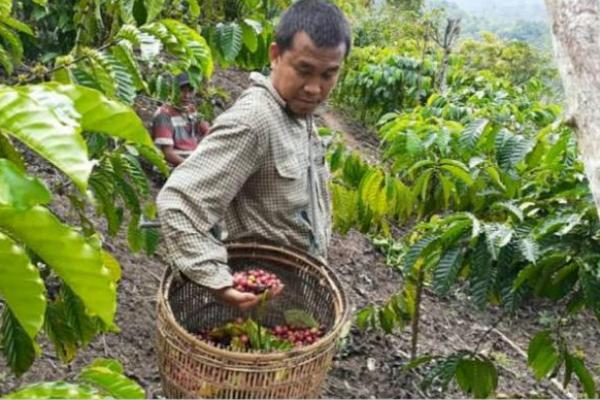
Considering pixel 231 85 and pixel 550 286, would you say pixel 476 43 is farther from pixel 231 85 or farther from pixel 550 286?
pixel 550 286

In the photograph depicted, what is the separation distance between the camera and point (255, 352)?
5.12 ft

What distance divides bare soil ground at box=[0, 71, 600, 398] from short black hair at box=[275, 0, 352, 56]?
1.35 meters

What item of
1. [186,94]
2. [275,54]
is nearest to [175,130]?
[186,94]

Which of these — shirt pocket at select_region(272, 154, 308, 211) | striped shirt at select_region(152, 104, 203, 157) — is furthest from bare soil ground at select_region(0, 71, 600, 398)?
shirt pocket at select_region(272, 154, 308, 211)

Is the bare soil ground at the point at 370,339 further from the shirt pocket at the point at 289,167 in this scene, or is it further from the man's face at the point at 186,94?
the shirt pocket at the point at 289,167

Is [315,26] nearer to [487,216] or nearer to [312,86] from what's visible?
[312,86]

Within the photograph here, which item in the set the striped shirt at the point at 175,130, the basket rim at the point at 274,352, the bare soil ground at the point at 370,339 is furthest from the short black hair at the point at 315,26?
the striped shirt at the point at 175,130

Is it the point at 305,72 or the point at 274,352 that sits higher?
the point at 305,72

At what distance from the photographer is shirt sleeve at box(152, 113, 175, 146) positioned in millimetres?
4520

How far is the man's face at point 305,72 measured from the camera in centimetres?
180

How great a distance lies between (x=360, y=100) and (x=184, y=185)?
770cm

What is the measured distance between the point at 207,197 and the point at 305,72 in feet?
1.26

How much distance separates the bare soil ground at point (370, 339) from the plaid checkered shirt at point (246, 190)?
99 cm

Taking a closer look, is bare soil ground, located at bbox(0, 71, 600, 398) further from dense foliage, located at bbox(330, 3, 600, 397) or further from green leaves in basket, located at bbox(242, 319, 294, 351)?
green leaves in basket, located at bbox(242, 319, 294, 351)
